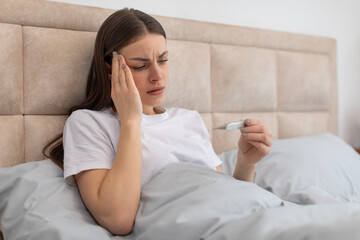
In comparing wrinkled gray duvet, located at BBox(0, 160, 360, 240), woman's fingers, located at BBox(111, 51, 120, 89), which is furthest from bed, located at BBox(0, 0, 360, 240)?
woman's fingers, located at BBox(111, 51, 120, 89)

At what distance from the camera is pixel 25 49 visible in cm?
131

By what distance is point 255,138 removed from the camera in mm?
1188

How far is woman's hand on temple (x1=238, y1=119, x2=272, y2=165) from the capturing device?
119 centimetres

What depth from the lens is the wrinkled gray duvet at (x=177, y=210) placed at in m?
0.78

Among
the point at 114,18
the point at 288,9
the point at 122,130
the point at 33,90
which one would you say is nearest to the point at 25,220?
the point at 122,130

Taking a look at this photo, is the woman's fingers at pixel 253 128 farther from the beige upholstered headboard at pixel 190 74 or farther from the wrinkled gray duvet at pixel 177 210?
the beige upholstered headboard at pixel 190 74

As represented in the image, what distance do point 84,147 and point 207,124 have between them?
718 millimetres

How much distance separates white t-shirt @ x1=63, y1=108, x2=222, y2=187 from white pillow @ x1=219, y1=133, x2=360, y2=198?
0.86 feet

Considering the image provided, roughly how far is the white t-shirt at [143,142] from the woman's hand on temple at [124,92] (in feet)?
0.26

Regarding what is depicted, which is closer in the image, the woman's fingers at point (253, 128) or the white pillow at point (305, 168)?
the woman's fingers at point (253, 128)

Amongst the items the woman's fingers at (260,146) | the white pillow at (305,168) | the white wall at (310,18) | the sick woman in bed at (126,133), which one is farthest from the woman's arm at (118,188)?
the white wall at (310,18)

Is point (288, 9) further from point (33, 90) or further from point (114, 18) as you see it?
point (33, 90)

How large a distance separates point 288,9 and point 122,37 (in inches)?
51.9

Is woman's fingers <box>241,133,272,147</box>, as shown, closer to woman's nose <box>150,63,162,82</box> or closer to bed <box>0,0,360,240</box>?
bed <box>0,0,360,240</box>
